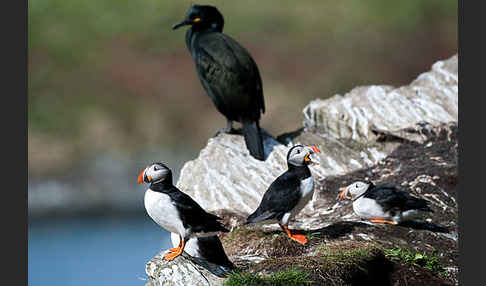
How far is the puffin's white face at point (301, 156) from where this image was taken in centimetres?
453

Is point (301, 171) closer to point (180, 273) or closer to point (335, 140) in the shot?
point (180, 273)

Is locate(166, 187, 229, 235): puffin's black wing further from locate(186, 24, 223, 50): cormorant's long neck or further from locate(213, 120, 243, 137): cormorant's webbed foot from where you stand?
locate(186, 24, 223, 50): cormorant's long neck

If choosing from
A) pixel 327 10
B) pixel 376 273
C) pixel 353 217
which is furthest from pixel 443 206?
pixel 327 10

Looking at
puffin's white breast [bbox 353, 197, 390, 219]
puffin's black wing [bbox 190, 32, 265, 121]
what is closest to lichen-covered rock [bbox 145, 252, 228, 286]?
puffin's white breast [bbox 353, 197, 390, 219]

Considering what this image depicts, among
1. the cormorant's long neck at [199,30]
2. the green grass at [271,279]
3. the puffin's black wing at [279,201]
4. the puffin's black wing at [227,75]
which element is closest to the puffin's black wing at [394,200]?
the puffin's black wing at [279,201]

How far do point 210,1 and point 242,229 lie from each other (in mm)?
5835

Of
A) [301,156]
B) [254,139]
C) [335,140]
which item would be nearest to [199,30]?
[254,139]

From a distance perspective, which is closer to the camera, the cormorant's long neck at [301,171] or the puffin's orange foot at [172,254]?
the puffin's orange foot at [172,254]

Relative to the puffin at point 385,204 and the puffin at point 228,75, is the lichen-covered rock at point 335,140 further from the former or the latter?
the puffin at point 385,204

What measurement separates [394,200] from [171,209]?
2.08 metres

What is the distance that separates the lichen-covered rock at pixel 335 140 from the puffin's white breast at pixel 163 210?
73.9 inches

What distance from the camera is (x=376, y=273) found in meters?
4.22

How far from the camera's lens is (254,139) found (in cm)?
638

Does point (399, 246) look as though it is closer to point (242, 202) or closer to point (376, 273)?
point (376, 273)
